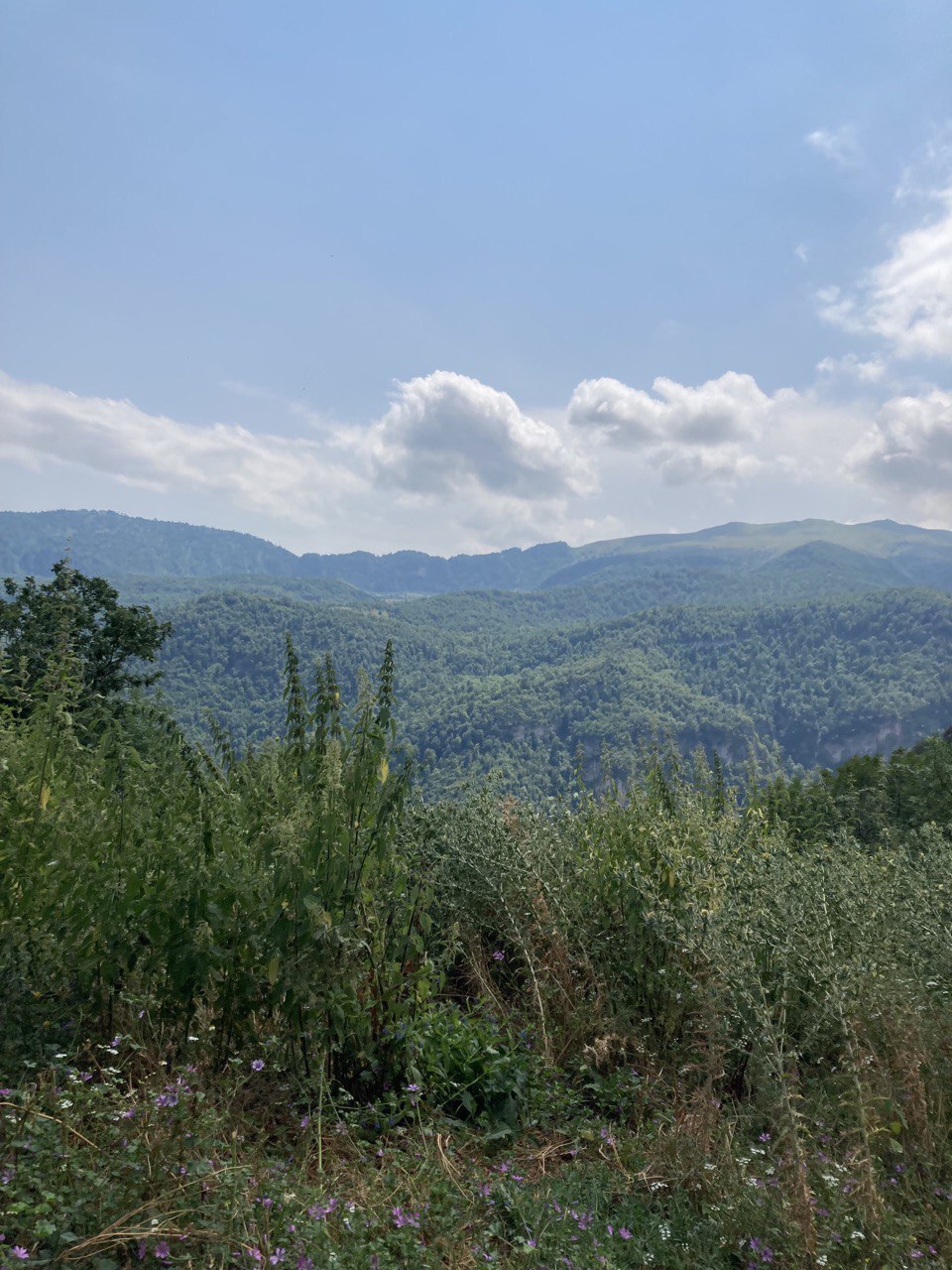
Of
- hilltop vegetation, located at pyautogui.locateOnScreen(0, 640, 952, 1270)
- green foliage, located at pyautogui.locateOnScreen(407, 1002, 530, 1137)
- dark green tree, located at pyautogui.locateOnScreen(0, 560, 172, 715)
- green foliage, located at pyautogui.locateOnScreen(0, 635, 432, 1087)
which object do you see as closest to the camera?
hilltop vegetation, located at pyautogui.locateOnScreen(0, 640, 952, 1270)

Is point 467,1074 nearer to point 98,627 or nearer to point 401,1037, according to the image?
point 401,1037

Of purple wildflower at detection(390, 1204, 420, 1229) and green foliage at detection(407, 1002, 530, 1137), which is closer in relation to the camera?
purple wildflower at detection(390, 1204, 420, 1229)

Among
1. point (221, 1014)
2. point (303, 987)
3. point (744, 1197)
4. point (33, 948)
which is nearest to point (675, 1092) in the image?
point (744, 1197)

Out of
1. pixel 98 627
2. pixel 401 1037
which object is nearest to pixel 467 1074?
pixel 401 1037

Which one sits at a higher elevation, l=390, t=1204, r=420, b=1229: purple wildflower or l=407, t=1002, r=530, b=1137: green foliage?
l=390, t=1204, r=420, b=1229: purple wildflower

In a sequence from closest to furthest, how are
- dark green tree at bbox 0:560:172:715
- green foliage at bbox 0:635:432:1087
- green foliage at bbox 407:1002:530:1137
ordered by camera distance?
green foliage at bbox 0:635:432:1087
green foliage at bbox 407:1002:530:1137
dark green tree at bbox 0:560:172:715

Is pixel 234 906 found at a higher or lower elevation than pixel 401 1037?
higher

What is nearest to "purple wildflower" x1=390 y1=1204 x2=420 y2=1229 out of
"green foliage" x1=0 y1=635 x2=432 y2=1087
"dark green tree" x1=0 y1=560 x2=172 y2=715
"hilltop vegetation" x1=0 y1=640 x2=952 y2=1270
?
"hilltop vegetation" x1=0 y1=640 x2=952 y2=1270

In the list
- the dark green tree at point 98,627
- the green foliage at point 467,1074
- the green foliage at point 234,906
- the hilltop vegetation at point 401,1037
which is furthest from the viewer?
the dark green tree at point 98,627

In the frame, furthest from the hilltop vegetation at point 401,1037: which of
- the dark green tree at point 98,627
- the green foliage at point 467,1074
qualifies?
the dark green tree at point 98,627

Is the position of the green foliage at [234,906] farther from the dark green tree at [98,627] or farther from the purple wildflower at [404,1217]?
the dark green tree at [98,627]

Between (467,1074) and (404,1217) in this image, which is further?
(467,1074)

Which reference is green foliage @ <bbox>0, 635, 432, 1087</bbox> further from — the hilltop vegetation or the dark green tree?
the dark green tree

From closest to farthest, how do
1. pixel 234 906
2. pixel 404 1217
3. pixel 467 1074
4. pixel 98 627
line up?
pixel 404 1217 → pixel 234 906 → pixel 467 1074 → pixel 98 627
